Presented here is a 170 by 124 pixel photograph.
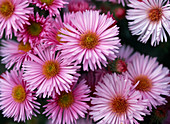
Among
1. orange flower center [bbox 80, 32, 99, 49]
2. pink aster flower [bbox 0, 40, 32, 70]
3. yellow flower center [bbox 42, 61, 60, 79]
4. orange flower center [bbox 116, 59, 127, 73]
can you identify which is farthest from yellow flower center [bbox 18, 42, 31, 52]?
orange flower center [bbox 116, 59, 127, 73]

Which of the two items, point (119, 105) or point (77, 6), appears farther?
point (77, 6)

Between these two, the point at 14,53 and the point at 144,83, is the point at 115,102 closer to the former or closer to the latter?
the point at 144,83

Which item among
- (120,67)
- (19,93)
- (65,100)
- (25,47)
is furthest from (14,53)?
(120,67)

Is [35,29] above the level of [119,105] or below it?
above

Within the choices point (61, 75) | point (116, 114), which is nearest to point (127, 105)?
point (116, 114)

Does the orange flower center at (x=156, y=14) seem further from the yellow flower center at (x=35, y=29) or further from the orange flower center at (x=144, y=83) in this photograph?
the yellow flower center at (x=35, y=29)

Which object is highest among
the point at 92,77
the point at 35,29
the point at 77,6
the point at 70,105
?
the point at 77,6

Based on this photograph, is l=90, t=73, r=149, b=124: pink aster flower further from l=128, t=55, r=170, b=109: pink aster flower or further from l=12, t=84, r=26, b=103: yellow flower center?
l=12, t=84, r=26, b=103: yellow flower center
